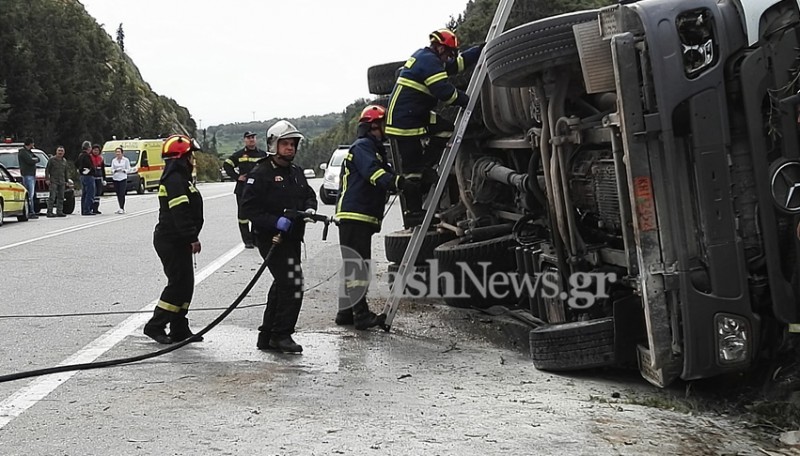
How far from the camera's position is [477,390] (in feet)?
18.8

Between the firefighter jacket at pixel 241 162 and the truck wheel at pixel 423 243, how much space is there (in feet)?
13.4

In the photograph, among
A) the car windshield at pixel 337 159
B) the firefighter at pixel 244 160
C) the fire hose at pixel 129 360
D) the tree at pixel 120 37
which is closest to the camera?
the fire hose at pixel 129 360

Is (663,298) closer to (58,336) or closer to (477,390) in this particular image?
(477,390)

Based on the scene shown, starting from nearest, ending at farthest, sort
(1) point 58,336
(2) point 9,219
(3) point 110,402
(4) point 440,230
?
(3) point 110,402 → (1) point 58,336 → (4) point 440,230 → (2) point 9,219

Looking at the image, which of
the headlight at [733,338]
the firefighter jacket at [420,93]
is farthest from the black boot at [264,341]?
the headlight at [733,338]

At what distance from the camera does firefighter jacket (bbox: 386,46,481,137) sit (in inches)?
296

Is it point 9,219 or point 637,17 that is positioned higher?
point 637,17

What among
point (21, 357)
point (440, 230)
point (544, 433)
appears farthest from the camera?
point (440, 230)

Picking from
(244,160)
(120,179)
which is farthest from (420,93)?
(120,179)

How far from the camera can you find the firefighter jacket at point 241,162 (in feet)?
44.2

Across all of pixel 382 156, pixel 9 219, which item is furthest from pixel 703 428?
pixel 9 219

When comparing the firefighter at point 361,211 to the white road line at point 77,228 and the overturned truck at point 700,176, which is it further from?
the white road line at point 77,228

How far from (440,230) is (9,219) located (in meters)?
15.2

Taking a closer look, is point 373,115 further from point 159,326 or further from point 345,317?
point 159,326
